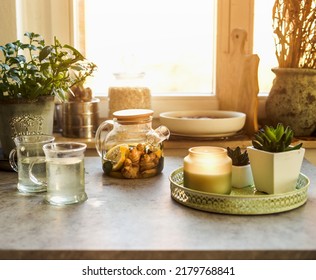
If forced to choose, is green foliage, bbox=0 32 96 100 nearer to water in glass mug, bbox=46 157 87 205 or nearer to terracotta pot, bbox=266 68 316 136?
water in glass mug, bbox=46 157 87 205

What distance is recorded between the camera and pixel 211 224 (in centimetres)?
93

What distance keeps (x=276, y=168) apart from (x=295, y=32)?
745 mm

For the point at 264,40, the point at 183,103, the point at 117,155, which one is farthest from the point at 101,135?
the point at 264,40

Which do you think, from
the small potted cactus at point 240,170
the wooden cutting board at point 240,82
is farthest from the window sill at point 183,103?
the small potted cactus at point 240,170

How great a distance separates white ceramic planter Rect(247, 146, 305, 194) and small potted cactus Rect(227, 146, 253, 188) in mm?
70

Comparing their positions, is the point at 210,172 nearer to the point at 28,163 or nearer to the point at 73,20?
the point at 28,163

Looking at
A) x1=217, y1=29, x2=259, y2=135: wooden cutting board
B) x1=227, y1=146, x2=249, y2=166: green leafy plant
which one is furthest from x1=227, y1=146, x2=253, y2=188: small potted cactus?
x1=217, y1=29, x2=259, y2=135: wooden cutting board

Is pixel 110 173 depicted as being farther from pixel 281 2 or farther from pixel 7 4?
pixel 281 2

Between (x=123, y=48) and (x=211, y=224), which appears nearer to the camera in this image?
(x=211, y=224)

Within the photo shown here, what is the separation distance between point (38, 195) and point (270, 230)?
0.52m

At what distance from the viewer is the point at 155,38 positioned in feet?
6.04

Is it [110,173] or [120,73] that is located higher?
[120,73]
